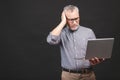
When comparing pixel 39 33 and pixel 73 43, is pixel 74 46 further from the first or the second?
pixel 39 33

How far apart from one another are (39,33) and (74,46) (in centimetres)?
148

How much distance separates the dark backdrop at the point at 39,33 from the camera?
489cm

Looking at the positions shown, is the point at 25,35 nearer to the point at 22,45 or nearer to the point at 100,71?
the point at 22,45

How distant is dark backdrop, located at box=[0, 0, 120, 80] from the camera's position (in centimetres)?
489

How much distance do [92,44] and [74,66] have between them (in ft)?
1.37

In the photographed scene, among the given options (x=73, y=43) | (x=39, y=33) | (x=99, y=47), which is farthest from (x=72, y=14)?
(x=39, y=33)

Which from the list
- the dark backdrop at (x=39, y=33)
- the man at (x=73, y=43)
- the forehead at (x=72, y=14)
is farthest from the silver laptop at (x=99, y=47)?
the dark backdrop at (x=39, y=33)

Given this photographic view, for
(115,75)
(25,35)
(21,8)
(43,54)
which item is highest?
(21,8)

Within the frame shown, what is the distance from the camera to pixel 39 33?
16.2ft

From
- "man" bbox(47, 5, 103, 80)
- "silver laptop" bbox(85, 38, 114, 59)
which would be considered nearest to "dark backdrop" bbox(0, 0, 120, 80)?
"man" bbox(47, 5, 103, 80)

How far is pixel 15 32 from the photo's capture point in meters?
4.95

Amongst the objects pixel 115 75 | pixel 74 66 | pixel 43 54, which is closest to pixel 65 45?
pixel 74 66

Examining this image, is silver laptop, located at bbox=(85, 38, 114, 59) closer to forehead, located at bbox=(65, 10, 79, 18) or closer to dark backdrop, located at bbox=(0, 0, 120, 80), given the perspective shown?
forehead, located at bbox=(65, 10, 79, 18)

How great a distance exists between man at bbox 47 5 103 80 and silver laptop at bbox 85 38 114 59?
0.22m
